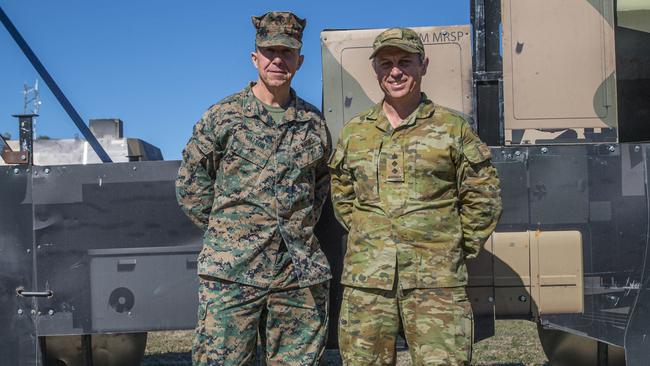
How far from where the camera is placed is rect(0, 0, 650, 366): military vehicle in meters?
3.27

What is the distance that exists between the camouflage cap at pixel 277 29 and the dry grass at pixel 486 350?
277cm

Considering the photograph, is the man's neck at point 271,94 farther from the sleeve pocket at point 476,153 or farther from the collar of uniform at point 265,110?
the sleeve pocket at point 476,153

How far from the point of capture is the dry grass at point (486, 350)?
17.1 ft

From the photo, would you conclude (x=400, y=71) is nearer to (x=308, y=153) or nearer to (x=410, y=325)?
(x=308, y=153)

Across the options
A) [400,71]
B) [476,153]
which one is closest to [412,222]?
[476,153]

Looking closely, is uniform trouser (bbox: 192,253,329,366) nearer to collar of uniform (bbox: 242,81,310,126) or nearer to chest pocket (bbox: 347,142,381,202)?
chest pocket (bbox: 347,142,381,202)

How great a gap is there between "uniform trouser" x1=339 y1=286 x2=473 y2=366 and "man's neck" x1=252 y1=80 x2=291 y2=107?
0.80 metres

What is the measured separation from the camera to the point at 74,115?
153 inches

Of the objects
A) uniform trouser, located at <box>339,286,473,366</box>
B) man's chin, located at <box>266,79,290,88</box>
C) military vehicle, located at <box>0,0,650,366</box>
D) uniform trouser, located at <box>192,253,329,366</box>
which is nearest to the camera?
uniform trouser, located at <box>339,286,473,366</box>

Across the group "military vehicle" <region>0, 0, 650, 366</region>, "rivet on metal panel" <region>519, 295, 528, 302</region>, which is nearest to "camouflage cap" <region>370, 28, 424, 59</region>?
"military vehicle" <region>0, 0, 650, 366</region>

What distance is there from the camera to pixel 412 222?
279 cm

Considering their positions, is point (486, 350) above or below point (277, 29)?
below

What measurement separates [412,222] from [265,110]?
28.6 inches

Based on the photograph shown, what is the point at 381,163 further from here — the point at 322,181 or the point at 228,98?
the point at 228,98
